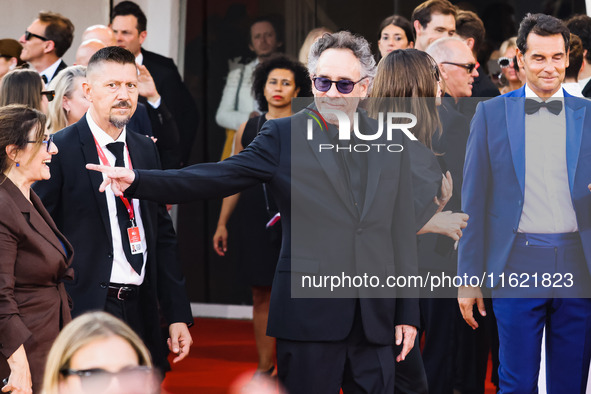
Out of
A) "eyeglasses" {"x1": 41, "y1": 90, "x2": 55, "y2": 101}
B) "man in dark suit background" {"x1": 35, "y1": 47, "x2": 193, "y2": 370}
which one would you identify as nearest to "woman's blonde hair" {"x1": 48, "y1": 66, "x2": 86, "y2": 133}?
"eyeglasses" {"x1": 41, "y1": 90, "x2": 55, "y2": 101}

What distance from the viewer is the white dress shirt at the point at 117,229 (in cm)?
429

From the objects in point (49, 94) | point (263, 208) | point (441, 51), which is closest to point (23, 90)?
point (49, 94)

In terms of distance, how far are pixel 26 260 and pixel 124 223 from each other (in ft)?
1.72

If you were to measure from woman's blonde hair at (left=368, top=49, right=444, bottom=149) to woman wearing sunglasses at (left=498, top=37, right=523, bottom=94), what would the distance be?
2.05 metres

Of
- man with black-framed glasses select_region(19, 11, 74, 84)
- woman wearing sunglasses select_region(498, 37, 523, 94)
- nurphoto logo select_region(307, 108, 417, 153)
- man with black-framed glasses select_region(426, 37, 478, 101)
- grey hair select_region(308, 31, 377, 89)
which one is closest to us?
nurphoto logo select_region(307, 108, 417, 153)

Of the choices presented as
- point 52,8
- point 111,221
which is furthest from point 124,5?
point 111,221

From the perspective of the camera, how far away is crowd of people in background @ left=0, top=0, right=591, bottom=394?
3629mm

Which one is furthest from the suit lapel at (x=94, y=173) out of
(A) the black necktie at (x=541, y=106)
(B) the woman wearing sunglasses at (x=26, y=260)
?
(A) the black necktie at (x=541, y=106)

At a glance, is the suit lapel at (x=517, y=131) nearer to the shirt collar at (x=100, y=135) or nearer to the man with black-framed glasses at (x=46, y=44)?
the shirt collar at (x=100, y=135)

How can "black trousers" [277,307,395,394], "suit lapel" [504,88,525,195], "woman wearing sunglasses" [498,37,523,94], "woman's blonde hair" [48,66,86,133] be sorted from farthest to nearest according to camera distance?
"woman wearing sunglasses" [498,37,523,94] < "woman's blonde hair" [48,66,86,133] < "suit lapel" [504,88,525,195] < "black trousers" [277,307,395,394]

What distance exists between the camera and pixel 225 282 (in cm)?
911

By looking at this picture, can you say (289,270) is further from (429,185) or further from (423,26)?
(423,26)

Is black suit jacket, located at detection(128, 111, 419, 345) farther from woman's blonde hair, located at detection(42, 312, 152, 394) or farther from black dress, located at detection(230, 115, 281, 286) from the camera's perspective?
black dress, located at detection(230, 115, 281, 286)

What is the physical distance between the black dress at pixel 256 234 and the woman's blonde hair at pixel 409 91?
1.93 metres
